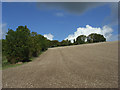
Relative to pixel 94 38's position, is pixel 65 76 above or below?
below

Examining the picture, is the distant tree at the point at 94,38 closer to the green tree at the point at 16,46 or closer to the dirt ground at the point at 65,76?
the green tree at the point at 16,46

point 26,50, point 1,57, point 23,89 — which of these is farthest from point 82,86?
point 1,57

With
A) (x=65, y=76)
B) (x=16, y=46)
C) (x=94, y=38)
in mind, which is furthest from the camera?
(x=94, y=38)

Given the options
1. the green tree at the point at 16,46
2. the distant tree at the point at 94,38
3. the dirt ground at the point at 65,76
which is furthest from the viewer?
the distant tree at the point at 94,38

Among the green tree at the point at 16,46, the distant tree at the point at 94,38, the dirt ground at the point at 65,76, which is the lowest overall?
the dirt ground at the point at 65,76

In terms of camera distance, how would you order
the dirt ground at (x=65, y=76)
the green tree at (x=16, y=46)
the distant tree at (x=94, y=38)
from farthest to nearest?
the distant tree at (x=94, y=38) → the green tree at (x=16, y=46) → the dirt ground at (x=65, y=76)

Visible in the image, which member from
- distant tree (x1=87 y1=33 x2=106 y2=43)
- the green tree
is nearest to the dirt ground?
the green tree

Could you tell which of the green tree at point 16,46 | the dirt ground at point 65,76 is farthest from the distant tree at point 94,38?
the dirt ground at point 65,76

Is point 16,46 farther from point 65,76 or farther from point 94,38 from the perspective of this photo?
point 94,38

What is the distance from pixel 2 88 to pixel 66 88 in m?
3.62

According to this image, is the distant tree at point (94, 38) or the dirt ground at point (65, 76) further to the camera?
the distant tree at point (94, 38)

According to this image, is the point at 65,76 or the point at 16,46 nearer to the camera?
the point at 65,76

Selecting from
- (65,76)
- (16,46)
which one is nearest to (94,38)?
(16,46)

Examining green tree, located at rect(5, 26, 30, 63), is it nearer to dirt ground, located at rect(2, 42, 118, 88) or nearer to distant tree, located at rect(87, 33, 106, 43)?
dirt ground, located at rect(2, 42, 118, 88)
